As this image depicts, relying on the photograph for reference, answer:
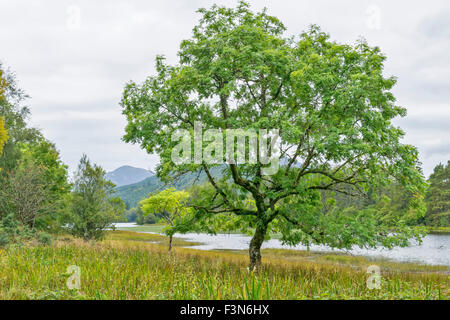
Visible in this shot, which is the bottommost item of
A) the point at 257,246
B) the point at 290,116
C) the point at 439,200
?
the point at 257,246

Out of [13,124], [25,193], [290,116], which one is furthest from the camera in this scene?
[13,124]

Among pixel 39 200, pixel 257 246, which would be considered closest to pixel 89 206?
pixel 39 200

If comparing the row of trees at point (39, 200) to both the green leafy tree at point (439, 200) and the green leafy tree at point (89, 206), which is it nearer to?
the green leafy tree at point (89, 206)

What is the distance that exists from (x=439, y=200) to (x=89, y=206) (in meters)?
71.7

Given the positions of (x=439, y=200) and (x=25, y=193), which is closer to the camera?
(x=25, y=193)

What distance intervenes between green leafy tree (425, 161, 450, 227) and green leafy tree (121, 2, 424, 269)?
61.3 meters

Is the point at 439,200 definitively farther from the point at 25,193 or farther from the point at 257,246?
the point at 25,193

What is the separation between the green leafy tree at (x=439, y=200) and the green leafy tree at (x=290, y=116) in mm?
61261

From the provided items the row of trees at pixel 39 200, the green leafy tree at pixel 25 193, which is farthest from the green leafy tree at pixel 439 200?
the green leafy tree at pixel 25 193

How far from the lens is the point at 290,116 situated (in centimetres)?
1346

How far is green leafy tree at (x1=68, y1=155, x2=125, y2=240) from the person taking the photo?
→ 21031 millimetres

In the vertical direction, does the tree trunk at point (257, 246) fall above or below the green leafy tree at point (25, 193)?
below

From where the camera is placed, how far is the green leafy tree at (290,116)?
11.4 m
